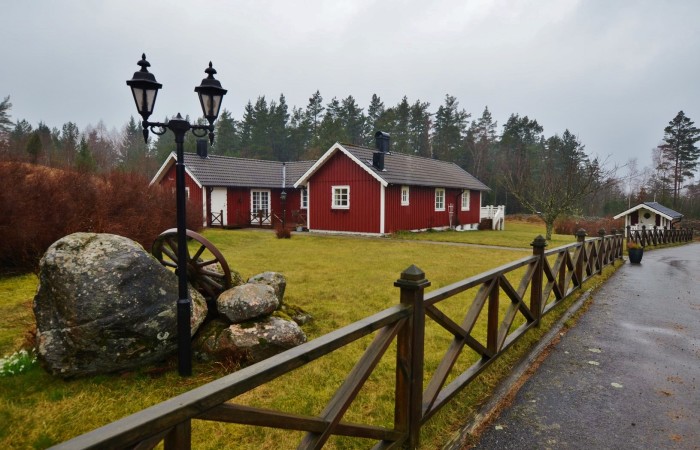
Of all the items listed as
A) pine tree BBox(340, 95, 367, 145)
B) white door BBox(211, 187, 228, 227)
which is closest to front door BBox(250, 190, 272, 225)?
white door BBox(211, 187, 228, 227)

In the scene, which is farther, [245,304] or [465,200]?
[465,200]

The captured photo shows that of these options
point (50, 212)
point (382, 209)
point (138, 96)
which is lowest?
point (50, 212)

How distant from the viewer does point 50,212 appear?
29.8 feet

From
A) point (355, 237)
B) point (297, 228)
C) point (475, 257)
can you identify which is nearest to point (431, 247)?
point (475, 257)

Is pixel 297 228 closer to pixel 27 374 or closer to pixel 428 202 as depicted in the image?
pixel 428 202

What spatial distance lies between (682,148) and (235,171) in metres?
53.2

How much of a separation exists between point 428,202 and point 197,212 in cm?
1209

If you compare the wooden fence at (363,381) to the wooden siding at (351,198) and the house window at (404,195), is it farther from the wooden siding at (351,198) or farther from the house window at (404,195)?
the house window at (404,195)

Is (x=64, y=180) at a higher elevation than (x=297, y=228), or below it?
higher

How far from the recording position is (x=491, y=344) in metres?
4.26

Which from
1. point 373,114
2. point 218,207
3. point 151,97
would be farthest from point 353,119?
point 151,97

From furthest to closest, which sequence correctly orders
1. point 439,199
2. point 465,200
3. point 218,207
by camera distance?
point 465,200
point 218,207
point 439,199

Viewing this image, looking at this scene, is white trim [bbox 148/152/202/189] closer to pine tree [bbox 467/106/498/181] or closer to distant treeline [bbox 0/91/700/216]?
distant treeline [bbox 0/91/700/216]

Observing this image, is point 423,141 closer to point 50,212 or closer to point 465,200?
point 465,200
